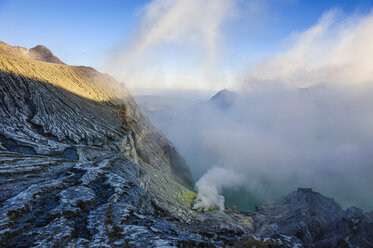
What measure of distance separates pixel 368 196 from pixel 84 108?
235m

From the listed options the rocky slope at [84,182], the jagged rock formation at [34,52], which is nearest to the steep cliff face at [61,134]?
the rocky slope at [84,182]

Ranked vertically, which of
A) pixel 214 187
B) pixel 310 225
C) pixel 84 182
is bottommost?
pixel 84 182

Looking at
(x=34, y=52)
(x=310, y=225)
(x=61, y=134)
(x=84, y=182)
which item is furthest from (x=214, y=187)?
(x=34, y=52)

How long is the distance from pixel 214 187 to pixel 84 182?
12069cm

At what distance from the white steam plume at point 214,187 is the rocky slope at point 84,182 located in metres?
8.98

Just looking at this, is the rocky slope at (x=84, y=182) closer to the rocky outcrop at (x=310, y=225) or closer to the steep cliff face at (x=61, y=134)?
the steep cliff face at (x=61, y=134)

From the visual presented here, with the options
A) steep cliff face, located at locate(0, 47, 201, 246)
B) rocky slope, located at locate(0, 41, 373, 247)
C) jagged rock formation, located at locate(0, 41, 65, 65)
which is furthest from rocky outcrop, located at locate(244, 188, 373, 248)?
jagged rock formation, located at locate(0, 41, 65, 65)

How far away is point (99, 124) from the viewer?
201ft

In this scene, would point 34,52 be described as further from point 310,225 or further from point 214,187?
point 310,225

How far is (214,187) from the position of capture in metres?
132

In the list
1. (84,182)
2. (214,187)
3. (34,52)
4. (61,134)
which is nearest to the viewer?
(84,182)

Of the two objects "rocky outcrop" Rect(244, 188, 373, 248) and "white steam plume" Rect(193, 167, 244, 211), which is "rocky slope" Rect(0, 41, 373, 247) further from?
"white steam plume" Rect(193, 167, 244, 211)

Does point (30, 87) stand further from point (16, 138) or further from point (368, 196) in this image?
point (368, 196)

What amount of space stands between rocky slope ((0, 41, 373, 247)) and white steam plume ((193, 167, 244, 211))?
29.5 ft
